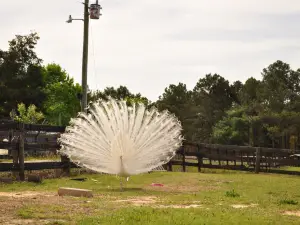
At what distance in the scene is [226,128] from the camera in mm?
70375

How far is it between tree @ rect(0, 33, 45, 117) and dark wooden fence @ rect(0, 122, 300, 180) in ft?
119

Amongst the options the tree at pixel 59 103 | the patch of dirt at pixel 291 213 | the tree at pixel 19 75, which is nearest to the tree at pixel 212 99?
the tree at pixel 59 103

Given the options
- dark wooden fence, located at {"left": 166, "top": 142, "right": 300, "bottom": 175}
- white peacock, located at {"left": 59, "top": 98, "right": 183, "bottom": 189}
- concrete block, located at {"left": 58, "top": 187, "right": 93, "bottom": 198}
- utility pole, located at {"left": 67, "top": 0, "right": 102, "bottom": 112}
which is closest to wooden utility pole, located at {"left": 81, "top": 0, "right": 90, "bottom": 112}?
utility pole, located at {"left": 67, "top": 0, "right": 102, "bottom": 112}

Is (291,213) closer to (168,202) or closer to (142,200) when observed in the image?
(168,202)

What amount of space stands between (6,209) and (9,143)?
25.7ft

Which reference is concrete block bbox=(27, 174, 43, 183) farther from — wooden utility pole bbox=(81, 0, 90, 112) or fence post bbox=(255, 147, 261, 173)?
fence post bbox=(255, 147, 261, 173)

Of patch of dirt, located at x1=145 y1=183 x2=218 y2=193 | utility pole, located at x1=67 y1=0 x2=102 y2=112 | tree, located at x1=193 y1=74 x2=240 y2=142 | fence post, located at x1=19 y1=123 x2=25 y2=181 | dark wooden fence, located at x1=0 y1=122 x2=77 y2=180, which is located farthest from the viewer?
tree, located at x1=193 y1=74 x2=240 y2=142

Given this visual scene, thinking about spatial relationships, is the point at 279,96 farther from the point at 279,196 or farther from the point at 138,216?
the point at 138,216

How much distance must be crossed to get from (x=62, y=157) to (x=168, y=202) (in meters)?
8.73

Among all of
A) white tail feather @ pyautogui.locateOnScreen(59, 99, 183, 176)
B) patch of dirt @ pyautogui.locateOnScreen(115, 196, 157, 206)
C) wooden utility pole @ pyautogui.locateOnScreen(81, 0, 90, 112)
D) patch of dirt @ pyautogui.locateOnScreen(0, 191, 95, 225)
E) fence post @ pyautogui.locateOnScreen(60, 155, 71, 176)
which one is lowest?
patch of dirt @ pyautogui.locateOnScreen(115, 196, 157, 206)

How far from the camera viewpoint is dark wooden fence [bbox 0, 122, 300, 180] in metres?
17.5

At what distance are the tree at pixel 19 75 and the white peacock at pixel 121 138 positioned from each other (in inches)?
1812

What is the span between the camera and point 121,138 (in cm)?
1499

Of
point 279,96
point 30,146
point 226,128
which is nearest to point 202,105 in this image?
point 226,128
